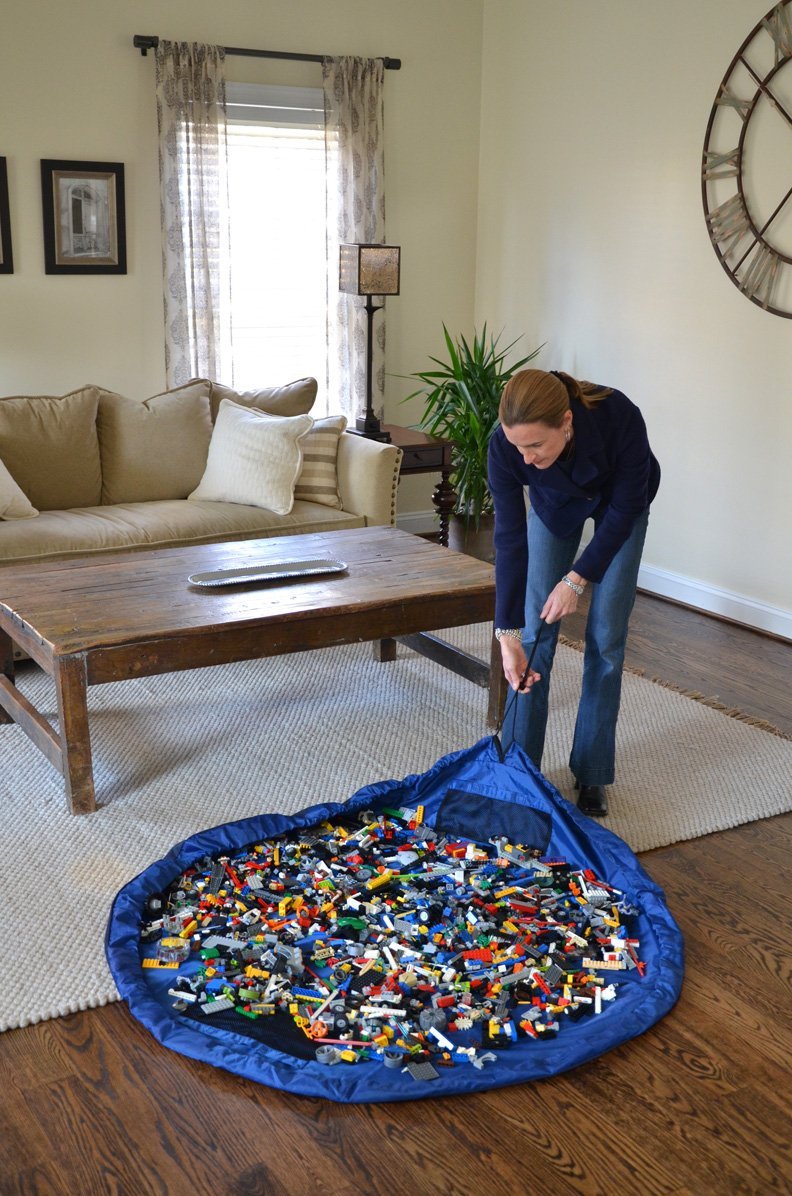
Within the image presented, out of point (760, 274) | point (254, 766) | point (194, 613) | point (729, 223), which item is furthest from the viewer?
point (729, 223)

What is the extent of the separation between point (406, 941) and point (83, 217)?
3.57 meters

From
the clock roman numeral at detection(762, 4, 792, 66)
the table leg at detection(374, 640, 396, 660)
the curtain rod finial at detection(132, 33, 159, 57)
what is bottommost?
the table leg at detection(374, 640, 396, 660)

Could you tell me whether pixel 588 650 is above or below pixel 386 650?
above

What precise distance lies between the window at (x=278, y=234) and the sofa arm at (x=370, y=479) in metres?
0.96

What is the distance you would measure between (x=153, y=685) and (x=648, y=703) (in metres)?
1.65

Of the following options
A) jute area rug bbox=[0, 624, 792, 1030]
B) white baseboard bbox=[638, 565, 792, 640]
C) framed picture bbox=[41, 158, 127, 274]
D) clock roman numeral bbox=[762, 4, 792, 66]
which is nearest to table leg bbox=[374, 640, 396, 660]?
jute area rug bbox=[0, 624, 792, 1030]

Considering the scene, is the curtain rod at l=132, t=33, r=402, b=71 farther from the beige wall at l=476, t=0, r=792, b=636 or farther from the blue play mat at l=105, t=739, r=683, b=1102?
the blue play mat at l=105, t=739, r=683, b=1102

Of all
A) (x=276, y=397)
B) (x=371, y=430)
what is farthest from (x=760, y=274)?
(x=276, y=397)

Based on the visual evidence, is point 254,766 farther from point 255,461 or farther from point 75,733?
point 255,461

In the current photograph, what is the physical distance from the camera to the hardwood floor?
5.79ft

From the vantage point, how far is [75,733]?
9.28 feet

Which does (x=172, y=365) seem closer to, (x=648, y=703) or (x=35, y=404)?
(x=35, y=404)

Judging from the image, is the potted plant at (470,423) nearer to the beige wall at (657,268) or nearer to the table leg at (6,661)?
the beige wall at (657,268)

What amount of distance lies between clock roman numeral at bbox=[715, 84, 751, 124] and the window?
5.88ft
